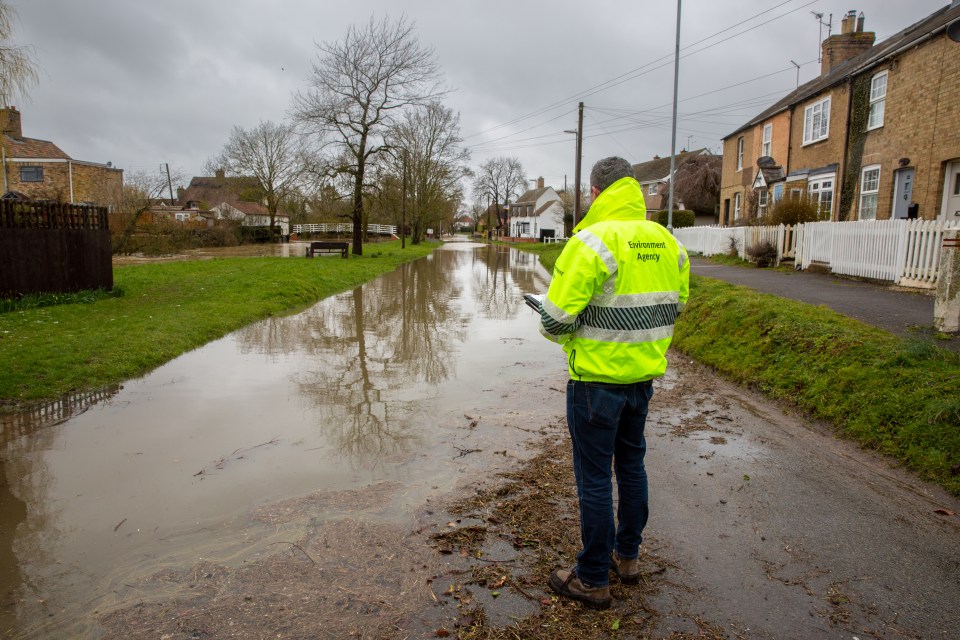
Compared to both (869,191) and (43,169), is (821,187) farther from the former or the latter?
(43,169)

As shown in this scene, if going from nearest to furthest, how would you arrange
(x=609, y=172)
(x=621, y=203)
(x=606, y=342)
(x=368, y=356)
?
(x=606, y=342) < (x=621, y=203) < (x=609, y=172) < (x=368, y=356)

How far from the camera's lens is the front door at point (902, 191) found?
1705 cm

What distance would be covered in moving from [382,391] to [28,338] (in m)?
5.57

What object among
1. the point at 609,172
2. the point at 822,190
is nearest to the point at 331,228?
the point at 822,190

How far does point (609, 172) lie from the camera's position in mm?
3244

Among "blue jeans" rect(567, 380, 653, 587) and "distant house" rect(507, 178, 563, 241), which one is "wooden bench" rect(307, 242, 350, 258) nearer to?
"blue jeans" rect(567, 380, 653, 587)

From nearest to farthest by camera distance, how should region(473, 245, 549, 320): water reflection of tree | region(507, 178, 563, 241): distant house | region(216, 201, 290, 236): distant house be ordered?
region(473, 245, 549, 320): water reflection of tree → region(216, 201, 290, 236): distant house → region(507, 178, 563, 241): distant house

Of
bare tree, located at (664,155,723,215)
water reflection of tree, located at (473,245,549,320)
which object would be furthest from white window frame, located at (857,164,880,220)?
bare tree, located at (664,155,723,215)

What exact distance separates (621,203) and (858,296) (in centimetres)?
996

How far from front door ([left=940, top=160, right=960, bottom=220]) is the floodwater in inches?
522

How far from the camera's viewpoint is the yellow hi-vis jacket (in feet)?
9.21

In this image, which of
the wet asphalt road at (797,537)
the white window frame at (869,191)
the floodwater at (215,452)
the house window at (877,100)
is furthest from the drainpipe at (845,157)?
the wet asphalt road at (797,537)

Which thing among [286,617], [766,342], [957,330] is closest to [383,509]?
[286,617]

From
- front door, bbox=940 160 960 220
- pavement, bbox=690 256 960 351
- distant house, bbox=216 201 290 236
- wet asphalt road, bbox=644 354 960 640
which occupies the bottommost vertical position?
wet asphalt road, bbox=644 354 960 640
